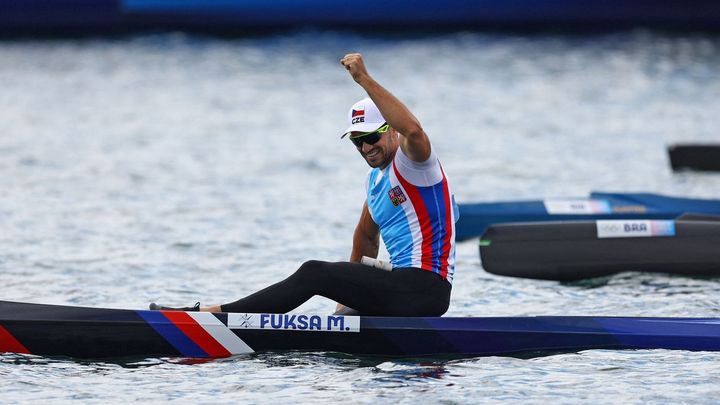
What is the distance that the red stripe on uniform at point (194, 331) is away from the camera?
873 centimetres

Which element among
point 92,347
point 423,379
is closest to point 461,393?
point 423,379

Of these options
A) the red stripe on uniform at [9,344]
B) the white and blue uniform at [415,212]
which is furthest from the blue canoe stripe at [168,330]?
the white and blue uniform at [415,212]

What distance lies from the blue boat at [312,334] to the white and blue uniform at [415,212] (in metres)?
0.43

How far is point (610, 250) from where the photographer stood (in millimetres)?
12242

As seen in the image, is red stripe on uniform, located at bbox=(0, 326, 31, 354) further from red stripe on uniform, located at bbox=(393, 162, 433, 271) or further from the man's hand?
the man's hand

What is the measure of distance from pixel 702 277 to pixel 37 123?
54.3ft

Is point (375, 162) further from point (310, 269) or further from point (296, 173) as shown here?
point (296, 173)

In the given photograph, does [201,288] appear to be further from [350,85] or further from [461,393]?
[350,85]

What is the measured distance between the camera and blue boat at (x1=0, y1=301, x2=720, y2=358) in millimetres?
8734

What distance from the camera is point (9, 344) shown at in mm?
8883

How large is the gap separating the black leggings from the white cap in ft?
3.12

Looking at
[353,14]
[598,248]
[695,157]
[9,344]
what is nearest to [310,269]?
[9,344]

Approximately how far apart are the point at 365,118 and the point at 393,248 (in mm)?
968

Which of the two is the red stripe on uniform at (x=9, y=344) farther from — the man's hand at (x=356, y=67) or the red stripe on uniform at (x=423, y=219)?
the man's hand at (x=356, y=67)
